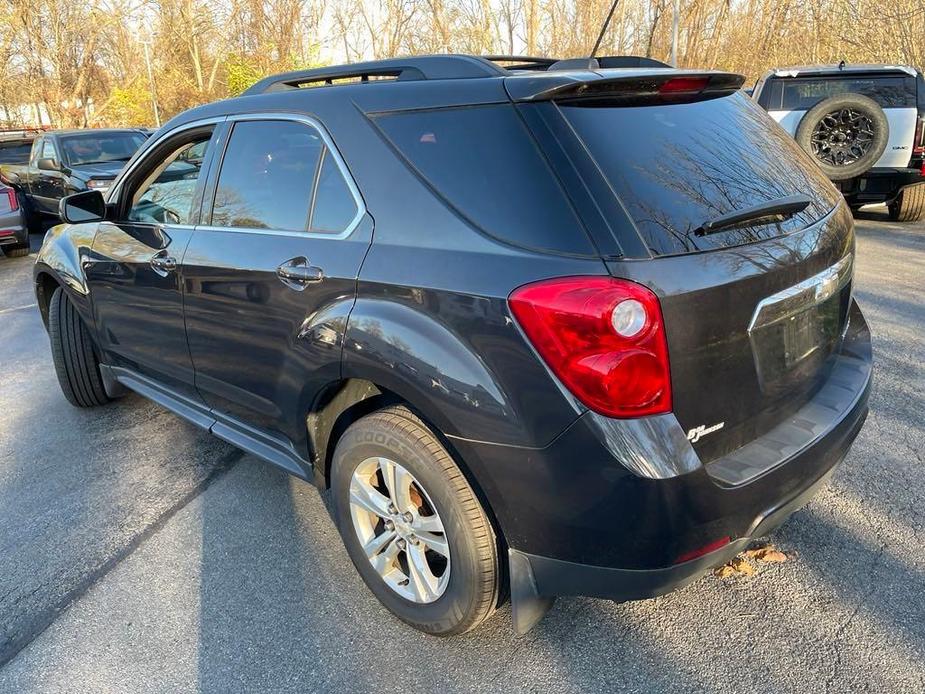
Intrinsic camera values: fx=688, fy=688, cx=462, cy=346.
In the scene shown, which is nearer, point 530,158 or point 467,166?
point 530,158

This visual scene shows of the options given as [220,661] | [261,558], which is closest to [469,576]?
[220,661]

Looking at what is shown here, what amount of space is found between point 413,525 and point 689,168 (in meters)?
1.39

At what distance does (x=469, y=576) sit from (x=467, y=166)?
1218 mm

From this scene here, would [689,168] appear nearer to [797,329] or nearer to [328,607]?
[797,329]

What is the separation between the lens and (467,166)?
1996mm

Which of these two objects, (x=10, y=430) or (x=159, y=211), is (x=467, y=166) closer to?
(x=159, y=211)

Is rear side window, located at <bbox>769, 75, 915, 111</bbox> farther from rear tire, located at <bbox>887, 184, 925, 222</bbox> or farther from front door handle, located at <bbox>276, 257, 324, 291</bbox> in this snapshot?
front door handle, located at <bbox>276, 257, 324, 291</bbox>

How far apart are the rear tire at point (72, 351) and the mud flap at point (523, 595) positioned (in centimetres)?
325

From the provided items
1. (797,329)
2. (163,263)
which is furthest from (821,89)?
(163,263)

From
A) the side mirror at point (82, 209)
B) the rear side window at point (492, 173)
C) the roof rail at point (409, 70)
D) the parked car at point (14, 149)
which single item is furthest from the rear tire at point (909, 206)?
the parked car at point (14, 149)

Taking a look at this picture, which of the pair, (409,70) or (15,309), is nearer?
(409,70)

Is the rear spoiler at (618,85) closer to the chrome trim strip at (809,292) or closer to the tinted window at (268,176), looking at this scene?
the chrome trim strip at (809,292)

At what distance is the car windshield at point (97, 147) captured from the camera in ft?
34.7

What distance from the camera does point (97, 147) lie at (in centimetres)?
1088
